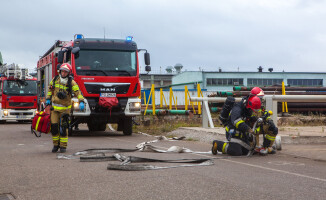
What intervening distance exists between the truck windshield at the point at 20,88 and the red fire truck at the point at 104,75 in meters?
12.4

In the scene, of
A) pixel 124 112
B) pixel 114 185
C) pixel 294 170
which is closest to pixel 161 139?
pixel 124 112

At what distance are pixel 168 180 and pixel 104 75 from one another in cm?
915

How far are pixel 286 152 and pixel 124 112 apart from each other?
250 inches

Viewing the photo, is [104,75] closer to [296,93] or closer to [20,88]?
[296,93]

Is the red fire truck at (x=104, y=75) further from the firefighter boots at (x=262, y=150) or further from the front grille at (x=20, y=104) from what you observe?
the front grille at (x=20, y=104)

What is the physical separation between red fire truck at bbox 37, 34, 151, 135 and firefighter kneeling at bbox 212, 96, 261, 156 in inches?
242

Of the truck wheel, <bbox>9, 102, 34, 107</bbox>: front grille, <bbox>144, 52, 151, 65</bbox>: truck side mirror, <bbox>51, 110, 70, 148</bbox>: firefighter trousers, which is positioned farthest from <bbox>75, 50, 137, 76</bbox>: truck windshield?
<bbox>9, 102, 34, 107</bbox>: front grille

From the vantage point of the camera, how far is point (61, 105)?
10.1 m

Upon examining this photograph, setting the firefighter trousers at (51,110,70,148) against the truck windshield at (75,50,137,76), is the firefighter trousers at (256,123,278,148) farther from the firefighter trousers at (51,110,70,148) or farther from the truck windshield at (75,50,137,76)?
the truck windshield at (75,50,137,76)

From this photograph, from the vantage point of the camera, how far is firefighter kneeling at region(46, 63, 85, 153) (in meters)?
9.98

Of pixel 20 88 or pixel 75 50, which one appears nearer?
pixel 75 50

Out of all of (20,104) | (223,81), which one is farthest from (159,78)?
(20,104)

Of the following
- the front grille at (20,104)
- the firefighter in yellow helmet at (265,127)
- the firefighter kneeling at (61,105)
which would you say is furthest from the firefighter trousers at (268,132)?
the front grille at (20,104)

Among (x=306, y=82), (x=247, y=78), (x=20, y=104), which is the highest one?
(x=247, y=78)
